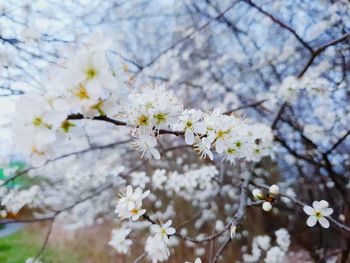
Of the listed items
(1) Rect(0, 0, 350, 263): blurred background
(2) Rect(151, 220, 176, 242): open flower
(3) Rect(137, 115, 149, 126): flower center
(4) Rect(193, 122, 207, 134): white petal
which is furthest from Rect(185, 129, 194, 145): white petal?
(1) Rect(0, 0, 350, 263): blurred background

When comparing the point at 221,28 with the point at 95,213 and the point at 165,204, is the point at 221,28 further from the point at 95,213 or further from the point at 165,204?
the point at 95,213

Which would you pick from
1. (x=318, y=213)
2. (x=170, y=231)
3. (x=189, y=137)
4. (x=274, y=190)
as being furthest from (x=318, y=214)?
(x=189, y=137)

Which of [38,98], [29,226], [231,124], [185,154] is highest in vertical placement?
[38,98]

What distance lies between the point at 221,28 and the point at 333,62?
1144 mm

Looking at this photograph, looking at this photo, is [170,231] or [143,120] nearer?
[143,120]

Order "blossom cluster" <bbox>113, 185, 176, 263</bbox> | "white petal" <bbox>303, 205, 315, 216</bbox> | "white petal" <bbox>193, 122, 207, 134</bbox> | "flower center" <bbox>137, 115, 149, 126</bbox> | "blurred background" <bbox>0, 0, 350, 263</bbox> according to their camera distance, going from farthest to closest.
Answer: "blurred background" <bbox>0, 0, 350, 263</bbox>, "white petal" <bbox>303, 205, 315, 216</bbox>, "blossom cluster" <bbox>113, 185, 176, 263</bbox>, "white petal" <bbox>193, 122, 207, 134</bbox>, "flower center" <bbox>137, 115, 149, 126</bbox>

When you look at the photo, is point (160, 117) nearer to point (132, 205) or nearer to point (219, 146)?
point (219, 146)

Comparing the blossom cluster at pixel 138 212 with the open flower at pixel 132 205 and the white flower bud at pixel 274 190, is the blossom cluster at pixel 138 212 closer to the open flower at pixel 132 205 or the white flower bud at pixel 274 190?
the open flower at pixel 132 205

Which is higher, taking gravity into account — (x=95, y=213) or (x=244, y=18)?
(x=244, y=18)

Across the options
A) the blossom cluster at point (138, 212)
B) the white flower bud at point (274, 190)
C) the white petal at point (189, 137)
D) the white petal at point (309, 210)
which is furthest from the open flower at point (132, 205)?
the white petal at point (309, 210)

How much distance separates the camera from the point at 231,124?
1.19 m

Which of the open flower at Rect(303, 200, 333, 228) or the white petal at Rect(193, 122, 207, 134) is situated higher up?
the white petal at Rect(193, 122, 207, 134)

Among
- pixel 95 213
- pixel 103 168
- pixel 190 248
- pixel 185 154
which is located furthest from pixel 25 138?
pixel 95 213

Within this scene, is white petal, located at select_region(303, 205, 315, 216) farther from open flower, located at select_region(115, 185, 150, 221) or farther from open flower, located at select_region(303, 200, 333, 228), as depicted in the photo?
open flower, located at select_region(115, 185, 150, 221)
